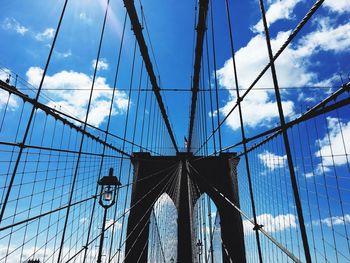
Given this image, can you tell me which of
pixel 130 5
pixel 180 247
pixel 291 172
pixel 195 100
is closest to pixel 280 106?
pixel 291 172

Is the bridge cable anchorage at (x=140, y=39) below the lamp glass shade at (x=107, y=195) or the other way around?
the other way around

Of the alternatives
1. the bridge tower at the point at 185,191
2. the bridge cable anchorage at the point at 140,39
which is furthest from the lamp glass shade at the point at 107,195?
the bridge tower at the point at 185,191

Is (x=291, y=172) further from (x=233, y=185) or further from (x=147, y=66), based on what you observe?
(x=233, y=185)

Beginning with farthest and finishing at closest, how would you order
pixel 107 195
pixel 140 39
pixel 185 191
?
pixel 185 191 < pixel 140 39 < pixel 107 195

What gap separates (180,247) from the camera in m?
3.79

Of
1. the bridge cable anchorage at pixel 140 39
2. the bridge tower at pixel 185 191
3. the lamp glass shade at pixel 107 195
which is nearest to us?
the lamp glass shade at pixel 107 195

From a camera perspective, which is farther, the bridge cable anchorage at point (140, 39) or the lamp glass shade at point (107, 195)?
the bridge cable anchorage at point (140, 39)

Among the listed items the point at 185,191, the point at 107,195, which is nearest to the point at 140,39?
the point at 107,195

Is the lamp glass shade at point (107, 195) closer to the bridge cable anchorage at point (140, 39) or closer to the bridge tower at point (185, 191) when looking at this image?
the bridge cable anchorage at point (140, 39)

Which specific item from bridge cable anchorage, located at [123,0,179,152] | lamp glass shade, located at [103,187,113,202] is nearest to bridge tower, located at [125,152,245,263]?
bridge cable anchorage, located at [123,0,179,152]

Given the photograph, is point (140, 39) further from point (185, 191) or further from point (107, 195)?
point (185, 191)

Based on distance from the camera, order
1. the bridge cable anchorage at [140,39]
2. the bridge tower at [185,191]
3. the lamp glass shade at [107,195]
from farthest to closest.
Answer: the bridge tower at [185,191] → the bridge cable anchorage at [140,39] → the lamp glass shade at [107,195]

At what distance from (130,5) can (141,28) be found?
2.65ft

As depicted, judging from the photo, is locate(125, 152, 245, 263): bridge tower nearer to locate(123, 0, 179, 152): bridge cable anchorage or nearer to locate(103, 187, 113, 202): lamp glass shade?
locate(123, 0, 179, 152): bridge cable anchorage
